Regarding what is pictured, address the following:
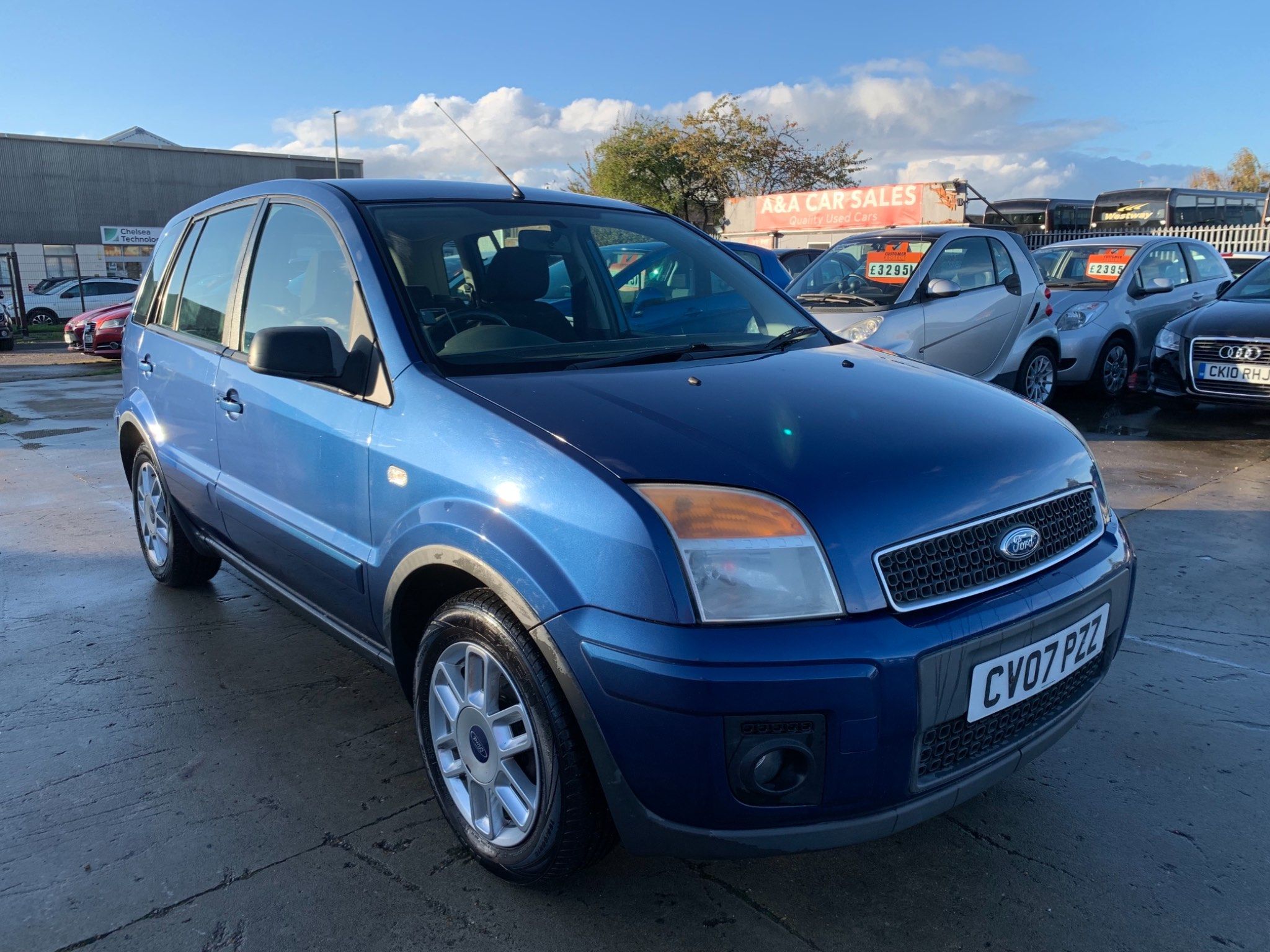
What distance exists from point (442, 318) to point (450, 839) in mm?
1392

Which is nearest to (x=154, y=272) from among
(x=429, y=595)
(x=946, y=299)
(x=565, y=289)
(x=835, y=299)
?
(x=565, y=289)

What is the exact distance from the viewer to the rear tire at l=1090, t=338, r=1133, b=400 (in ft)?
30.6

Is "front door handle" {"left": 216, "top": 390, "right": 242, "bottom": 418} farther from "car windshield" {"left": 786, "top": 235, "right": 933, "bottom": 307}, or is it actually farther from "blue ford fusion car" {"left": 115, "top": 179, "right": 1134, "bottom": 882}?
"car windshield" {"left": 786, "top": 235, "right": 933, "bottom": 307}

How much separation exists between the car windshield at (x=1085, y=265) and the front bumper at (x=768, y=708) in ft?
29.4

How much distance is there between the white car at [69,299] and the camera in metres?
26.2

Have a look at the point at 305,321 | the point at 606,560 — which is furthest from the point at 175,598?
the point at 606,560

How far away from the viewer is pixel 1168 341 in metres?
8.39

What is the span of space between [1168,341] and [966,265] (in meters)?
2.00

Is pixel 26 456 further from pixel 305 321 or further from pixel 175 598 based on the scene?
pixel 305 321

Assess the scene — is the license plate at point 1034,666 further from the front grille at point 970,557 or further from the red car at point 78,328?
the red car at point 78,328

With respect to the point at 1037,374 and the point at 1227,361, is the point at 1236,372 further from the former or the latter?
the point at 1037,374

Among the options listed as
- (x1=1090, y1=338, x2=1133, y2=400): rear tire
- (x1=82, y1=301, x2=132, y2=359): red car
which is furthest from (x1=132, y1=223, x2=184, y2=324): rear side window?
(x1=82, y1=301, x2=132, y2=359): red car

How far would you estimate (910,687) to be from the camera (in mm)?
1871

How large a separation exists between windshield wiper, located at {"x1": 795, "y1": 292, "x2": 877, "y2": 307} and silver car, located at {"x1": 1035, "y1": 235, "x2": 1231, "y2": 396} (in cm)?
261
